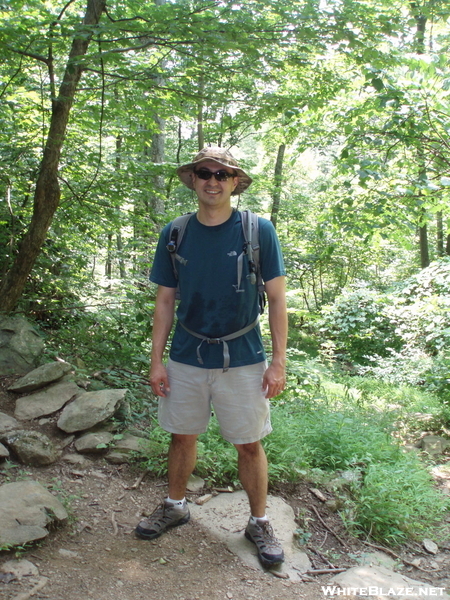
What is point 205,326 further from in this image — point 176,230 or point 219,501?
point 219,501

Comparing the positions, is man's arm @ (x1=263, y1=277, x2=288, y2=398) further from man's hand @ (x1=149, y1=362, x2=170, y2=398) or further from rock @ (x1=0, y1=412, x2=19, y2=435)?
rock @ (x1=0, y1=412, x2=19, y2=435)

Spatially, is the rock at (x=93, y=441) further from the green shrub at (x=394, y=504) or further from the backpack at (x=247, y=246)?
the green shrub at (x=394, y=504)

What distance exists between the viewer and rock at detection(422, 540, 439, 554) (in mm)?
3110

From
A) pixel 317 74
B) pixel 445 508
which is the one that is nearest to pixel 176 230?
pixel 445 508

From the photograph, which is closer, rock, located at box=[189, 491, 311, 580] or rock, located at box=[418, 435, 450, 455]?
rock, located at box=[189, 491, 311, 580]

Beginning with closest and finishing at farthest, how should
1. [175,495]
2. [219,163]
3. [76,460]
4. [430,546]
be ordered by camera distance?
1. [219,163]
2. [175,495]
3. [430,546]
4. [76,460]

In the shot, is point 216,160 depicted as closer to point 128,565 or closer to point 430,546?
point 128,565

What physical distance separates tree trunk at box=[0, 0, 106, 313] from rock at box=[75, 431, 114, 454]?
2307 mm

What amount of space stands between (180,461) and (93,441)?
1.18 meters

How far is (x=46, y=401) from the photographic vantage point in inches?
163

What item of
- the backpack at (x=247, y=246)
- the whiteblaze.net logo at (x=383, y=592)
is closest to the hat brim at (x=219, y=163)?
the backpack at (x=247, y=246)

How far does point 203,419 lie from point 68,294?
4412 millimetres

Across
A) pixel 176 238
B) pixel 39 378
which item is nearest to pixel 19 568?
pixel 176 238

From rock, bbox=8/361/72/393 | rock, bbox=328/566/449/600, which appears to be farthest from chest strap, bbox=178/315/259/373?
rock, bbox=8/361/72/393
